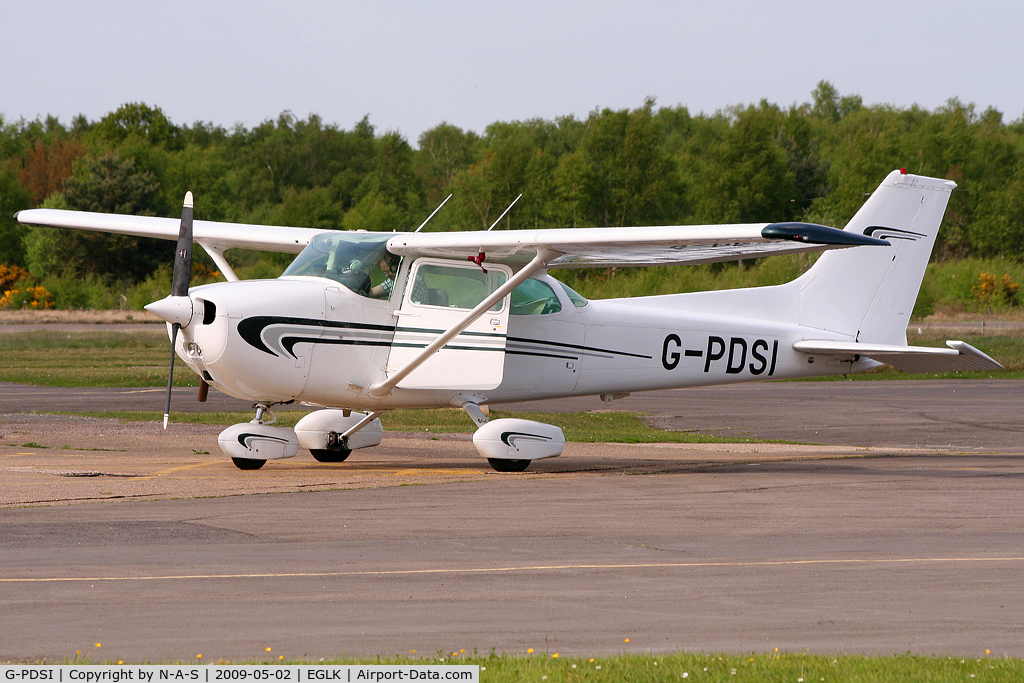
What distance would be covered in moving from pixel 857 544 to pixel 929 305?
44345mm

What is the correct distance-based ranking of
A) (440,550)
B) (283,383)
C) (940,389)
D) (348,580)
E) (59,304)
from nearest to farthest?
1. (348,580)
2. (440,550)
3. (283,383)
4. (940,389)
5. (59,304)

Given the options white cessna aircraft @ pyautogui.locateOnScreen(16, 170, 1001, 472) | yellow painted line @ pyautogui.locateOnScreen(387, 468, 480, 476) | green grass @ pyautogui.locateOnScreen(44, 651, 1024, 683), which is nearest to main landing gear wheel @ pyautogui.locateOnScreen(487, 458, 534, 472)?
white cessna aircraft @ pyautogui.locateOnScreen(16, 170, 1001, 472)

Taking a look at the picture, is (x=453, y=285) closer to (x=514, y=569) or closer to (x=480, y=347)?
(x=480, y=347)

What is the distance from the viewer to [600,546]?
25.5 ft

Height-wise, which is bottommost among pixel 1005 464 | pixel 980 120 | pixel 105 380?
pixel 105 380

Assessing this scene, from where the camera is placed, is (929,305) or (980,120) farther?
(980,120)

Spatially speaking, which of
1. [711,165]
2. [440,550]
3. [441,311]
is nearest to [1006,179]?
[711,165]

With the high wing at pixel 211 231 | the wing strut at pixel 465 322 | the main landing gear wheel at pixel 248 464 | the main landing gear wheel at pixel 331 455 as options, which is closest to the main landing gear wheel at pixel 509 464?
the wing strut at pixel 465 322

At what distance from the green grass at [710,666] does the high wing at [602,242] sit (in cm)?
527

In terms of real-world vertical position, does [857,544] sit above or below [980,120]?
below

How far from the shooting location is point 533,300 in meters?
12.8

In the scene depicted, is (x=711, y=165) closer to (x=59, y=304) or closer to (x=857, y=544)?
(x=59, y=304)

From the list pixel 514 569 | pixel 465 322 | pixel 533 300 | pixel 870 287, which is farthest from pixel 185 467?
pixel 870 287

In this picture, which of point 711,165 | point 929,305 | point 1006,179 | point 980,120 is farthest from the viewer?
point 980,120
